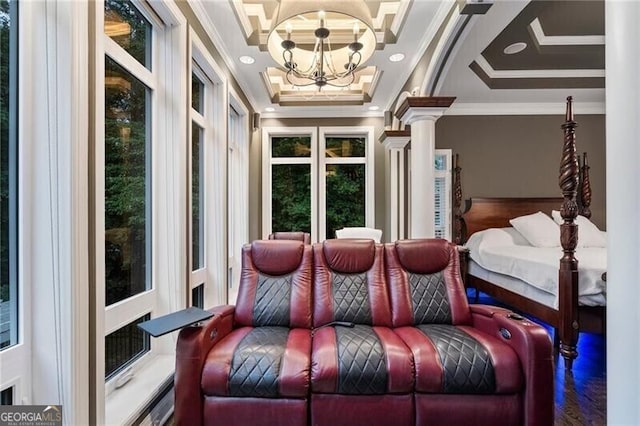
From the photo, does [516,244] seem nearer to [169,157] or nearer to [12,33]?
[169,157]

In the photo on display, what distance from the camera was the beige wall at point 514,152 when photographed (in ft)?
16.2

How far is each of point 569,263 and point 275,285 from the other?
230 centimetres

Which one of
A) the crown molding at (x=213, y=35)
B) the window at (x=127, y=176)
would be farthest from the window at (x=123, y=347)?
the crown molding at (x=213, y=35)

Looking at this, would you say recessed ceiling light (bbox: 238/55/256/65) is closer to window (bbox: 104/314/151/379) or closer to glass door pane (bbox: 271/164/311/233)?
glass door pane (bbox: 271/164/311/233)

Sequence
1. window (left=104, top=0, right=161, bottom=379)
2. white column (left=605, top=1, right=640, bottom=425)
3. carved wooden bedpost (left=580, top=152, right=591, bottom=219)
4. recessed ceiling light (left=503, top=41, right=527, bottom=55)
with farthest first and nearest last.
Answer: carved wooden bedpost (left=580, top=152, right=591, bottom=219) → recessed ceiling light (left=503, top=41, right=527, bottom=55) → window (left=104, top=0, right=161, bottom=379) → white column (left=605, top=1, right=640, bottom=425)

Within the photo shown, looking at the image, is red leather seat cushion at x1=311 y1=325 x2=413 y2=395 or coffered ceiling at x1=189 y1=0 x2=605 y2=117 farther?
coffered ceiling at x1=189 y1=0 x2=605 y2=117

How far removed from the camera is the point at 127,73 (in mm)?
1860

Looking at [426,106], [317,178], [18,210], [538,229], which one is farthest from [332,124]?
[18,210]

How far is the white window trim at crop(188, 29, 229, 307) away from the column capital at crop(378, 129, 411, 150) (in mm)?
2333

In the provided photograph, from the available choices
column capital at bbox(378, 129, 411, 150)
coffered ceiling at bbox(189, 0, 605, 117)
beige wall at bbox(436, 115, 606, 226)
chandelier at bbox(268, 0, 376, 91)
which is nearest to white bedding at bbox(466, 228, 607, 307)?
beige wall at bbox(436, 115, 606, 226)

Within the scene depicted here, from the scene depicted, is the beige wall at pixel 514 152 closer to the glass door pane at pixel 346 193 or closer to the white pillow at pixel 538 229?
the white pillow at pixel 538 229

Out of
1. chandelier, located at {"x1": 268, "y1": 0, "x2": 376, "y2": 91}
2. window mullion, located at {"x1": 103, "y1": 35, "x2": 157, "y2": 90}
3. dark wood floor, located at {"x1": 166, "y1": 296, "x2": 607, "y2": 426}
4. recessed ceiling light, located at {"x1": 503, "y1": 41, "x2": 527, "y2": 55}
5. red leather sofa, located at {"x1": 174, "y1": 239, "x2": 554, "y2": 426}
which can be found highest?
recessed ceiling light, located at {"x1": 503, "y1": 41, "x2": 527, "y2": 55}

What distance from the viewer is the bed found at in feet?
8.17

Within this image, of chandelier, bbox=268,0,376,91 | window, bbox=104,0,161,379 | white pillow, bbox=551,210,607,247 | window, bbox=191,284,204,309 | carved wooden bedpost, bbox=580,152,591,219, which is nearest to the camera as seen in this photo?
window, bbox=104,0,161,379
